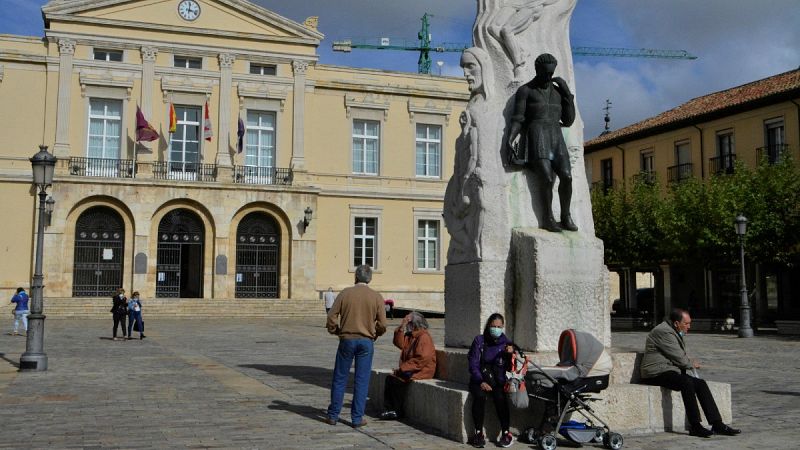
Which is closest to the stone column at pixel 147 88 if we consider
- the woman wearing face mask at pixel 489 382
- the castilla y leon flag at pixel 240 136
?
the castilla y leon flag at pixel 240 136

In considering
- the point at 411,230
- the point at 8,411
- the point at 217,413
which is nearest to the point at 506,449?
the point at 217,413

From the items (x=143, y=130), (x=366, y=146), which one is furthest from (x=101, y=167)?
(x=366, y=146)

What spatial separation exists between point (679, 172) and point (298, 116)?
1918 cm

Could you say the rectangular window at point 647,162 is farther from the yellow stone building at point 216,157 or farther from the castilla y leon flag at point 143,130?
the castilla y leon flag at point 143,130

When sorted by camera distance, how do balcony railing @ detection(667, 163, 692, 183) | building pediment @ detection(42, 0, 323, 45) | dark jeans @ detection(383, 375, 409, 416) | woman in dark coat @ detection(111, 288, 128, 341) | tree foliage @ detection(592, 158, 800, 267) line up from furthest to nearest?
balcony railing @ detection(667, 163, 692, 183), building pediment @ detection(42, 0, 323, 45), tree foliage @ detection(592, 158, 800, 267), woman in dark coat @ detection(111, 288, 128, 341), dark jeans @ detection(383, 375, 409, 416)

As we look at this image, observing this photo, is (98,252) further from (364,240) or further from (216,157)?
(364,240)

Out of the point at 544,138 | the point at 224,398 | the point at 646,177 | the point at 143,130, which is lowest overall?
the point at 224,398

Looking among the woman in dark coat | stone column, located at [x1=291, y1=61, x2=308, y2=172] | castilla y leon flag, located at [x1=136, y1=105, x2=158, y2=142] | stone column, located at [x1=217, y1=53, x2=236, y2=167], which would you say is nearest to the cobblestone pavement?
the woman in dark coat

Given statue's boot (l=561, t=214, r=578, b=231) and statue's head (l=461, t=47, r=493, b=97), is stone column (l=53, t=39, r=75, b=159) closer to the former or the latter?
statue's head (l=461, t=47, r=493, b=97)

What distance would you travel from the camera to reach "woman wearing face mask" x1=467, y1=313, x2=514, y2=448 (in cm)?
707

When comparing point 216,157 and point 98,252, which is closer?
point 98,252

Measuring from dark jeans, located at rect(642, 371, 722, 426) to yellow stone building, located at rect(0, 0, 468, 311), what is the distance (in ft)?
97.1

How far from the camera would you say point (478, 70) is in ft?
29.8

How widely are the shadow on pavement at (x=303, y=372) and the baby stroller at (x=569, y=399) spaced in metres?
4.63
